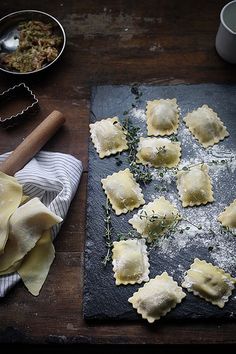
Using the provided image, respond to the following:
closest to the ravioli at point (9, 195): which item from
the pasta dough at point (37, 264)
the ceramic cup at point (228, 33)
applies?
the pasta dough at point (37, 264)

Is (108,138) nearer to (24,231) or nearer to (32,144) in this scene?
(32,144)

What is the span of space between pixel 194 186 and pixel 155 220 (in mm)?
182

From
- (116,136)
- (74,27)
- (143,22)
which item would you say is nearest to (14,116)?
(116,136)

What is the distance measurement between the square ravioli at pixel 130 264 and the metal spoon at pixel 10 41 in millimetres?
978

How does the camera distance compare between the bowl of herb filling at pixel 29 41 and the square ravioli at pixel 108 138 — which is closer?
the square ravioli at pixel 108 138

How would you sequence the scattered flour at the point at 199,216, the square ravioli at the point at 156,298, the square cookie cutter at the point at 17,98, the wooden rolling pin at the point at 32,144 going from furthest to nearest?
the square cookie cutter at the point at 17,98 → the wooden rolling pin at the point at 32,144 → the scattered flour at the point at 199,216 → the square ravioli at the point at 156,298

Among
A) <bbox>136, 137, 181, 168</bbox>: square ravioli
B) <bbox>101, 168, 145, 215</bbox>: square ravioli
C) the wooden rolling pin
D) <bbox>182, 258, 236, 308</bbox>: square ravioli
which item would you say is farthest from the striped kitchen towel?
<bbox>182, 258, 236, 308</bbox>: square ravioli

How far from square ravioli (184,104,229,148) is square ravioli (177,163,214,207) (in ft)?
0.38

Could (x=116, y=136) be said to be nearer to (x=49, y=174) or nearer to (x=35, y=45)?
(x=49, y=174)

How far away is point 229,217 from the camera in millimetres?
1611

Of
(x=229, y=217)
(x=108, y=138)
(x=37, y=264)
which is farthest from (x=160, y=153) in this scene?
(x=37, y=264)

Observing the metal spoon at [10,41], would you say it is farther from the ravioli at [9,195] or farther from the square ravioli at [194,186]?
the square ravioli at [194,186]

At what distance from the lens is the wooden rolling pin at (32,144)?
170 centimetres

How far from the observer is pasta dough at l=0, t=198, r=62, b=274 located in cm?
156
